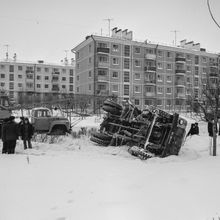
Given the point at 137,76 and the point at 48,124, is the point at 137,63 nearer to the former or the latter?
the point at 137,76

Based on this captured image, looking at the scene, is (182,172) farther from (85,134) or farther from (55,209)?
(85,134)

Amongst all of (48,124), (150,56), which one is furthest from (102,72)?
(48,124)

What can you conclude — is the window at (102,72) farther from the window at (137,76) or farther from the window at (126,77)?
the window at (137,76)

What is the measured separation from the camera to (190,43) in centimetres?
6725

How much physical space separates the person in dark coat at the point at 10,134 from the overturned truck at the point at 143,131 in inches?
175

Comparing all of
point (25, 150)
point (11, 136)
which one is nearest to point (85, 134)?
point (25, 150)

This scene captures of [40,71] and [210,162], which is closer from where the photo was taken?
[210,162]

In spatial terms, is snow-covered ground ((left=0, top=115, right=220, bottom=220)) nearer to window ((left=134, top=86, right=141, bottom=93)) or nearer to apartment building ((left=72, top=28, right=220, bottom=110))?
apartment building ((left=72, top=28, right=220, bottom=110))

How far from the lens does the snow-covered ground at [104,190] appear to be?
5449mm

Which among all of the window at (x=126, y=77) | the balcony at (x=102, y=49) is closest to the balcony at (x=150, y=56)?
the window at (x=126, y=77)

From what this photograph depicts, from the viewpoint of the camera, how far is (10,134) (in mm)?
11102

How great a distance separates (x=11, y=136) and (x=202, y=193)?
710cm

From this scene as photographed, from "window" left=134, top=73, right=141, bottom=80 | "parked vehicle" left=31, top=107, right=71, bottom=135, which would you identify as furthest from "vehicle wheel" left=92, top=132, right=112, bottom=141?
"window" left=134, top=73, right=141, bottom=80

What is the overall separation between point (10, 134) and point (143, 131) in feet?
17.7
